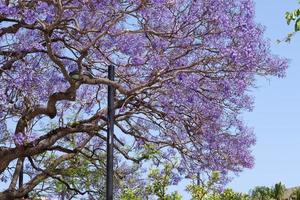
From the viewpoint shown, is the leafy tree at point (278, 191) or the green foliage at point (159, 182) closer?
the green foliage at point (159, 182)

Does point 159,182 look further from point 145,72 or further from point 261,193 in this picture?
point 261,193

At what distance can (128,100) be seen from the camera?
46.6ft

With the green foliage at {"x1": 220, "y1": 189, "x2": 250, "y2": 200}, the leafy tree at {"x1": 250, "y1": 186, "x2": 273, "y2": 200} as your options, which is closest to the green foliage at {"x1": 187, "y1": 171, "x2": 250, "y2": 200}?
the green foliage at {"x1": 220, "y1": 189, "x2": 250, "y2": 200}

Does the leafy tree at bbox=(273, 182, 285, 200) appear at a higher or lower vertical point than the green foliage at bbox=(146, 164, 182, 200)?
higher

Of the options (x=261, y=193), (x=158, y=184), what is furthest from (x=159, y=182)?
(x=261, y=193)

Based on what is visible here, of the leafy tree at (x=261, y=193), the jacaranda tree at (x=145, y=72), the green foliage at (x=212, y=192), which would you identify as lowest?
the green foliage at (x=212, y=192)

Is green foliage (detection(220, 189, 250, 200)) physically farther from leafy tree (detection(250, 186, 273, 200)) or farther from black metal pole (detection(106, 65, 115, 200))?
leafy tree (detection(250, 186, 273, 200))

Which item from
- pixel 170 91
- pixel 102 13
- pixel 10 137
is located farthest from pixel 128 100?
pixel 10 137

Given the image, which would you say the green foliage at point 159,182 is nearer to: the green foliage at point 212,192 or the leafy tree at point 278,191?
the green foliage at point 212,192

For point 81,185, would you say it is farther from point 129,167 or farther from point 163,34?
point 163,34

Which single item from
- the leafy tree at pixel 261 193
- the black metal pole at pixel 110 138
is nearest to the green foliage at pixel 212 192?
the black metal pole at pixel 110 138

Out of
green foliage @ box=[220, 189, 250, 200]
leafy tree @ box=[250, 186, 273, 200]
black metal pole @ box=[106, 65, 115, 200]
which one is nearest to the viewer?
black metal pole @ box=[106, 65, 115, 200]

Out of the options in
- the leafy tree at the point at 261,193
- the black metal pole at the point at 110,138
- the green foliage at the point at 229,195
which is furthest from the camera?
the leafy tree at the point at 261,193

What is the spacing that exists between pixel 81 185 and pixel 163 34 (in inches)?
209
